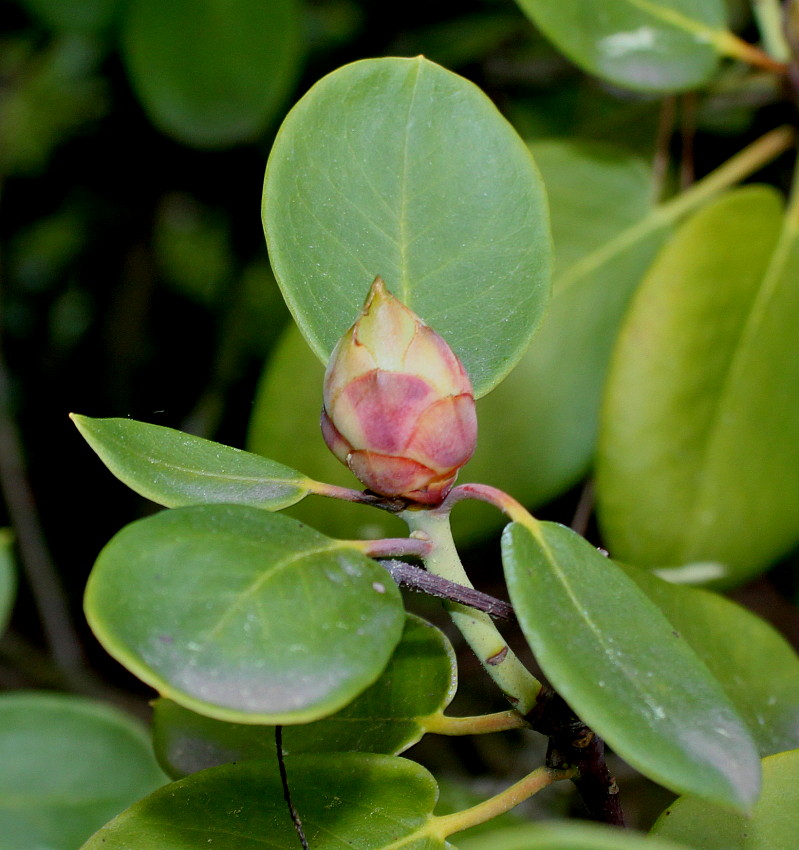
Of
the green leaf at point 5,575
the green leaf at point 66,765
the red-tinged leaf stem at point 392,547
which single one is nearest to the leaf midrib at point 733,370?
the red-tinged leaf stem at point 392,547

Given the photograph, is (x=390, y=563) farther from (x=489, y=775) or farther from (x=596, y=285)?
(x=489, y=775)

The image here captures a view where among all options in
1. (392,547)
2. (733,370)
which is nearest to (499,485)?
(733,370)

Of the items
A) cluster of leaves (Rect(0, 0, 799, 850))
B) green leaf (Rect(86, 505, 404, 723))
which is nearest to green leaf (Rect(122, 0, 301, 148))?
cluster of leaves (Rect(0, 0, 799, 850))

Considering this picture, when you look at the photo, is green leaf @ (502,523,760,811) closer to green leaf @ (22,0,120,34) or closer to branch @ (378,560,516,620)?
branch @ (378,560,516,620)

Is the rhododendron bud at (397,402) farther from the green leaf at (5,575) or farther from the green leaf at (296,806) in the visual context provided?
the green leaf at (5,575)

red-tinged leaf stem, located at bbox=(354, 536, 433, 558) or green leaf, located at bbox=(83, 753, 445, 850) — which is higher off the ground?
red-tinged leaf stem, located at bbox=(354, 536, 433, 558)

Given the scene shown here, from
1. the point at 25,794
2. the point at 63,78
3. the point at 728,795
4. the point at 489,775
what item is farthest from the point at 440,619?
the point at 63,78
